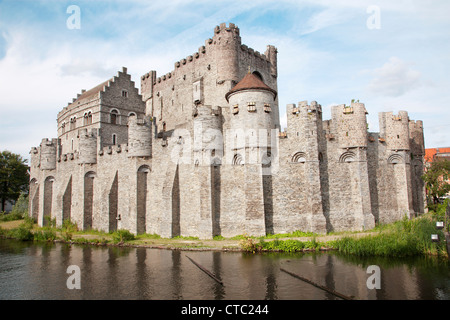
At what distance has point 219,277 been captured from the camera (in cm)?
1467

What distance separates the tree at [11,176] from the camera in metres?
49.5

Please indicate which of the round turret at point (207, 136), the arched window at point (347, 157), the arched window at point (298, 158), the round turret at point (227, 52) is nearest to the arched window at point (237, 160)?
the round turret at point (207, 136)

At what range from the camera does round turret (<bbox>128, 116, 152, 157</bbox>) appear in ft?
94.7

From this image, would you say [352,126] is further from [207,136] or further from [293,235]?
[207,136]

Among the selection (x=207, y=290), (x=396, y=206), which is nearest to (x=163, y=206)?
(x=207, y=290)

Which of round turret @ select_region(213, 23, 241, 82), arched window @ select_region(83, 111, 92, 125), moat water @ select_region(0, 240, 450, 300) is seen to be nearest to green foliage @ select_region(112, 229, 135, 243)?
moat water @ select_region(0, 240, 450, 300)

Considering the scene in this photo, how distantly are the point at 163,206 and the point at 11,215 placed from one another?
28846 millimetres

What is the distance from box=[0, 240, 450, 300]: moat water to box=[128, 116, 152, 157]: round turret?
10400 mm

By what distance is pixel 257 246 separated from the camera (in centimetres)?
2005

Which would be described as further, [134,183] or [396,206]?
[134,183]

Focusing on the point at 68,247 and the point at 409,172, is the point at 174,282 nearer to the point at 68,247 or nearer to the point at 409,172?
the point at 68,247

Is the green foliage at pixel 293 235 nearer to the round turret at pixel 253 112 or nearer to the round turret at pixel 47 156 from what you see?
the round turret at pixel 253 112

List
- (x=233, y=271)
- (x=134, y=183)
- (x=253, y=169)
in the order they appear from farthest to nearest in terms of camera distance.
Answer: (x=134, y=183) < (x=253, y=169) < (x=233, y=271)

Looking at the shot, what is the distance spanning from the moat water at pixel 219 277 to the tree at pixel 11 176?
34.7 metres
